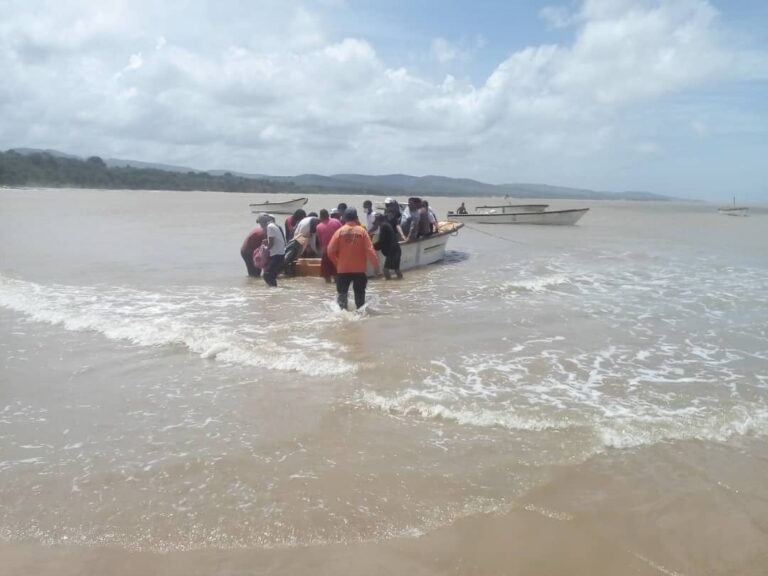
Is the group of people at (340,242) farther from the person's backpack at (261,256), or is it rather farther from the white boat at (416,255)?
the white boat at (416,255)

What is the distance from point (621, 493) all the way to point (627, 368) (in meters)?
3.09

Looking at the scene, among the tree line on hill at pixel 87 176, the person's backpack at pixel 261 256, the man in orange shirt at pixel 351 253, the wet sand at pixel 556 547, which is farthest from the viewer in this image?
the tree line on hill at pixel 87 176

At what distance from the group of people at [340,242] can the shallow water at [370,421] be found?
77cm

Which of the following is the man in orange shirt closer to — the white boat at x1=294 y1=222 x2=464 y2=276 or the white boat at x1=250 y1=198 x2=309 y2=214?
the white boat at x1=294 y1=222 x2=464 y2=276

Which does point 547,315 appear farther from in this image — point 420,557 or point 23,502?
point 23,502

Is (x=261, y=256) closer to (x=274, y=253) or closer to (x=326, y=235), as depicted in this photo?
(x=274, y=253)

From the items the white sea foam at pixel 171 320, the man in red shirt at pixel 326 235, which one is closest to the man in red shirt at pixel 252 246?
the man in red shirt at pixel 326 235

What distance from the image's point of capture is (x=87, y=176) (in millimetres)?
99500

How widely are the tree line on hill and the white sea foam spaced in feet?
283

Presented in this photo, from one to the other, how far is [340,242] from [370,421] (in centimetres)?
448

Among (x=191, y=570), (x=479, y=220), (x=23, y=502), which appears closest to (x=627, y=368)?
(x=191, y=570)

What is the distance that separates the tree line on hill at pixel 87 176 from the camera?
292 ft

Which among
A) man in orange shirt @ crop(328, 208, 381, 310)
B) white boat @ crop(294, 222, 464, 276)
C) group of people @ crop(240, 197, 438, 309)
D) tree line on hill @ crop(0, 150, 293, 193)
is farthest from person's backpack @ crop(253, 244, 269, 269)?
tree line on hill @ crop(0, 150, 293, 193)

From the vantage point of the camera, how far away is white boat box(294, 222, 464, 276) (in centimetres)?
1257
